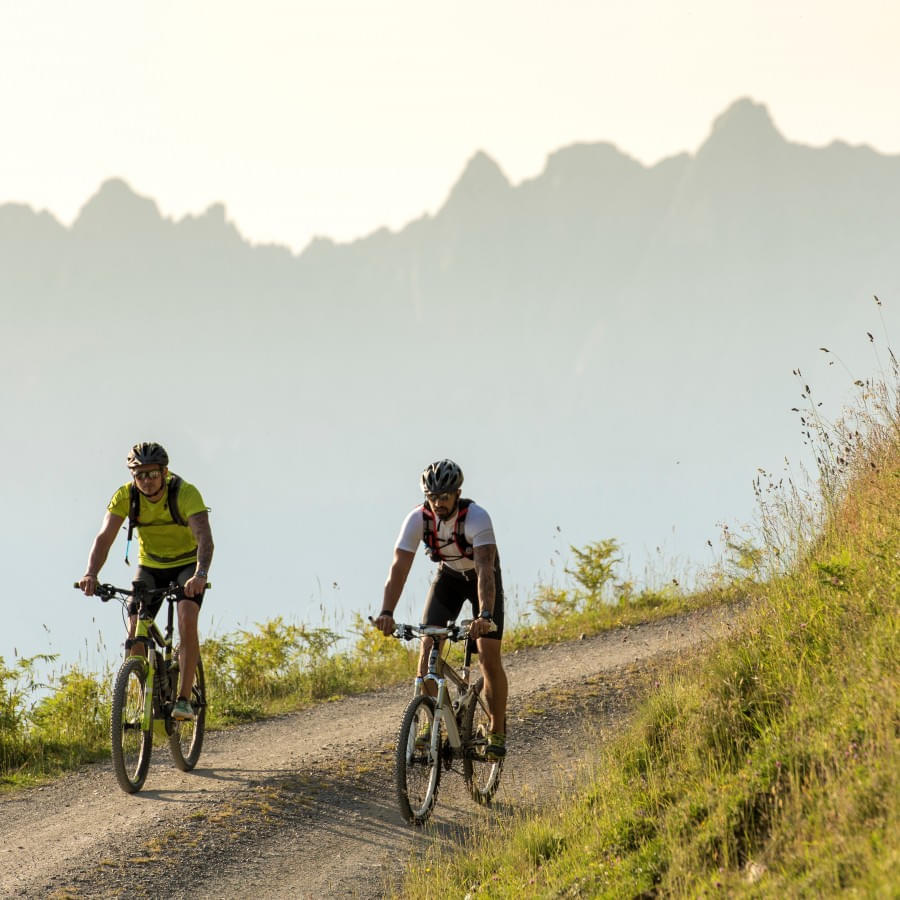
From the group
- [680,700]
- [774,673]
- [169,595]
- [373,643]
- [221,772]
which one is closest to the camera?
[774,673]

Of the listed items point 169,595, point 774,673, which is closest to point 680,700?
point 774,673

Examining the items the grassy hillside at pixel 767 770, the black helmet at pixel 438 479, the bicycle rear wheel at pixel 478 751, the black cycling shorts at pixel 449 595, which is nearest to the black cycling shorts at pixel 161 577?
the black cycling shorts at pixel 449 595

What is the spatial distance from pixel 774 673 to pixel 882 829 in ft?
7.10

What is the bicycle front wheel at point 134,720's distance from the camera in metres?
9.18

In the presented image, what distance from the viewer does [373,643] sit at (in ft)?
50.4

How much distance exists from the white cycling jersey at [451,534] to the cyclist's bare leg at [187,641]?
7.58ft

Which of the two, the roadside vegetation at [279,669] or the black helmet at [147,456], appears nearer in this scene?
the black helmet at [147,456]

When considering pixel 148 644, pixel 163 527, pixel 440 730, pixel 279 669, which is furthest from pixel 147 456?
pixel 279 669

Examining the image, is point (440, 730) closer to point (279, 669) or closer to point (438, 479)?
point (438, 479)

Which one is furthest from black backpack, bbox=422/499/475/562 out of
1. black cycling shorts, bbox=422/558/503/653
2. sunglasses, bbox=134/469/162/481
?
sunglasses, bbox=134/469/162/481

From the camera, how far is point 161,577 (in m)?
9.77

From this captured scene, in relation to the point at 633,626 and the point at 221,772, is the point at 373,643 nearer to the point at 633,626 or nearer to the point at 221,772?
the point at 633,626

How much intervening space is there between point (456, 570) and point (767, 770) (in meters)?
3.07

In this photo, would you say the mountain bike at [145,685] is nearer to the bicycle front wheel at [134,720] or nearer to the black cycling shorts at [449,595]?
the bicycle front wheel at [134,720]
